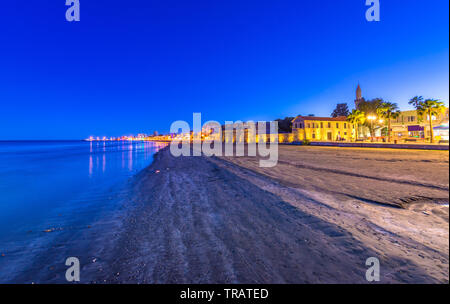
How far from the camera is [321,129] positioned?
2164 inches

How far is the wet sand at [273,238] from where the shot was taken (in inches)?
120

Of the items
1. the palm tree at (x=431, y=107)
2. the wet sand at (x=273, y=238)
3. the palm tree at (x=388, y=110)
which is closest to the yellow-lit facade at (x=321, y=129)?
the palm tree at (x=388, y=110)

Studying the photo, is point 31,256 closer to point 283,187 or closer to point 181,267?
point 181,267

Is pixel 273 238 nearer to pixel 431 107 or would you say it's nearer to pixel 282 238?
pixel 282 238

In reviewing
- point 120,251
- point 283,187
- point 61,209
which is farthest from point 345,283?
point 61,209

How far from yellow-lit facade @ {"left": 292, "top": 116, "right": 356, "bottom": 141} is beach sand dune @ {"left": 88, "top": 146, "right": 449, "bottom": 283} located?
48.9m

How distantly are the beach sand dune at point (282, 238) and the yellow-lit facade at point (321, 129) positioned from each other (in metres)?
48.9

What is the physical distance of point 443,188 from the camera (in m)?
7.79

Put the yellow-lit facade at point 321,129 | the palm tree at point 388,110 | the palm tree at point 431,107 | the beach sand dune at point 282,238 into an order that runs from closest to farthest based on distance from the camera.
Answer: the beach sand dune at point 282,238 < the palm tree at point 431,107 < the palm tree at point 388,110 < the yellow-lit facade at point 321,129

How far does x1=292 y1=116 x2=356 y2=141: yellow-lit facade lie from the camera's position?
53719 mm

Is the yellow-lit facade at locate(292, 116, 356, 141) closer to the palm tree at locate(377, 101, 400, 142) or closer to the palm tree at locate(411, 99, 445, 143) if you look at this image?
the palm tree at locate(377, 101, 400, 142)

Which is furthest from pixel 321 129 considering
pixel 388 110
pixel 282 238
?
pixel 282 238

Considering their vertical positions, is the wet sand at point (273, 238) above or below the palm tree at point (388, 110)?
below

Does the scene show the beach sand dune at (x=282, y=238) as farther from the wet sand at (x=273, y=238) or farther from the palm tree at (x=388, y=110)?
the palm tree at (x=388, y=110)
